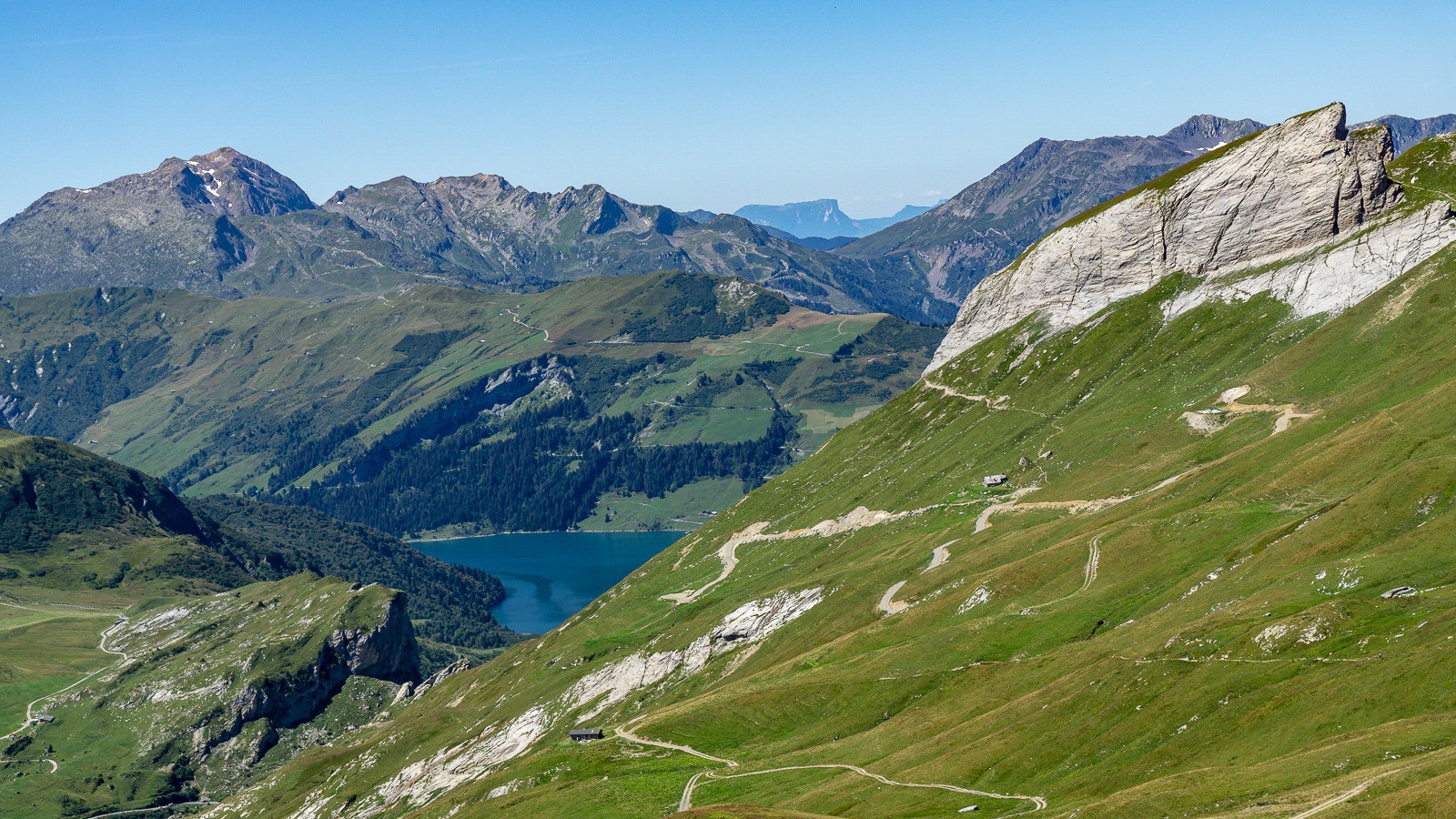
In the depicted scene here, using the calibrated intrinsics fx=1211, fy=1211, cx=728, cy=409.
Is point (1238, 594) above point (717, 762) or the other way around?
above

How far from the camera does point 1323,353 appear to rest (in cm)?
18962

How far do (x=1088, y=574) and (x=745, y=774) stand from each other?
4938cm

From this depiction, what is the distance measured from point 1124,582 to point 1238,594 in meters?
21.5

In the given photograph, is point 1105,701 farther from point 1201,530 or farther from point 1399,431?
point 1399,431

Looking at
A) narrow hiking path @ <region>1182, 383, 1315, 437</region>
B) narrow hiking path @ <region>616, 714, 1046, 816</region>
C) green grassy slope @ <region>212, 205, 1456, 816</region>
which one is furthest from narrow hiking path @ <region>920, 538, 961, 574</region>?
narrow hiking path @ <region>616, 714, 1046, 816</region>

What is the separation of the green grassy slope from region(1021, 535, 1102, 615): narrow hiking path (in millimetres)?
562

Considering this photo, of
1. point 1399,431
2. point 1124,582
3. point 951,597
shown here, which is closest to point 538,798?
point 951,597

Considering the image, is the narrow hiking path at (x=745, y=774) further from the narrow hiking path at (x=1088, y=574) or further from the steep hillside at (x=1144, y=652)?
the narrow hiking path at (x=1088, y=574)

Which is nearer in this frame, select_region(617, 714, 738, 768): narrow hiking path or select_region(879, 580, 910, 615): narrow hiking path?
select_region(617, 714, 738, 768): narrow hiking path

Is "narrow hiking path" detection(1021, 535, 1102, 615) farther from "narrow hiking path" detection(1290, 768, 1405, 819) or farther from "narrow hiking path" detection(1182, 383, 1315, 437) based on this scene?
"narrow hiking path" detection(1290, 768, 1405, 819)

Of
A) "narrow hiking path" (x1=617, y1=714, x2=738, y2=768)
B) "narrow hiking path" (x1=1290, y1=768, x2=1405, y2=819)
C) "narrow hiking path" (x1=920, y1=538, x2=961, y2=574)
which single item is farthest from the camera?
"narrow hiking path" (x1=920, y1=538, x2=961, y2=574)

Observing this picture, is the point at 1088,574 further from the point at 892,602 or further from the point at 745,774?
the point at 745,774

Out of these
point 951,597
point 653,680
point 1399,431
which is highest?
point 1399,431

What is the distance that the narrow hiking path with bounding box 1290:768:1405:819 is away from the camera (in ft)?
224
